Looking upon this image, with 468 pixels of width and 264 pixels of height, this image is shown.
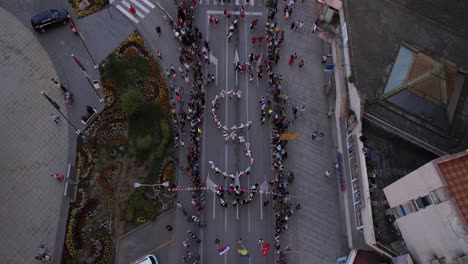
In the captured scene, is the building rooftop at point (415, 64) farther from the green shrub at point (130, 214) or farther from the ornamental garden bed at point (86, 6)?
the ornamental garden bed at point (86, 6)

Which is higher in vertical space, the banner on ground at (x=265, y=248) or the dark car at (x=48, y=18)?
the dark car at (x=48, y=18)

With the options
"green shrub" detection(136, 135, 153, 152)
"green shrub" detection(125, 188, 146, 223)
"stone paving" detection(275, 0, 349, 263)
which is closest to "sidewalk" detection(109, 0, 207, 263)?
"green shrub" detection(125, 188, 146, 223)

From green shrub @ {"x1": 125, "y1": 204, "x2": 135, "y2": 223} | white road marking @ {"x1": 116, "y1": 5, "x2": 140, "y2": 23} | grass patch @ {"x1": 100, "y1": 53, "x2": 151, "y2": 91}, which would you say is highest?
white road marking @ {"x1": 116, "y1": 5, "x2": 140, "y2": 23}

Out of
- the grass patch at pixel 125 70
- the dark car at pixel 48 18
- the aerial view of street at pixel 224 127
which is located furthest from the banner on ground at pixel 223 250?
the dark car at pixel 48 18

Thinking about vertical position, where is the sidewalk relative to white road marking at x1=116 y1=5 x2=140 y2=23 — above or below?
below

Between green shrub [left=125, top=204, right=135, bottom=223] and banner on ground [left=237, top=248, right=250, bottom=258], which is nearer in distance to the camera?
banner on ground [left=237, top=248, right=250, bottom=258]

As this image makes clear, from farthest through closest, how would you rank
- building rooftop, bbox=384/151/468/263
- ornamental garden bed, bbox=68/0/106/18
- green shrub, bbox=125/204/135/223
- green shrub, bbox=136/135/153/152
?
ornamental garden bed, bbox=68/0/106/18, green shrub, bbox=136/135/153/152, green shrub, bbox=125/204/135/223, building rooftop, bbox=384/151/468/263

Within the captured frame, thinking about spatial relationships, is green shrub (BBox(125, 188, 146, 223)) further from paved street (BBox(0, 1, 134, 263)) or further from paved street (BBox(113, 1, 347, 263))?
paved street (BBox(0, 1, 134, 263))
